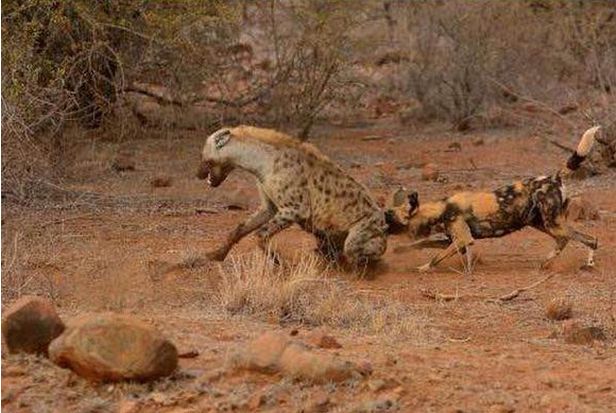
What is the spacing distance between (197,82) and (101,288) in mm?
7762

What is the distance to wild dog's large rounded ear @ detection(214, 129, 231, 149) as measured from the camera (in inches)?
377

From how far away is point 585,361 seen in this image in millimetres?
6230

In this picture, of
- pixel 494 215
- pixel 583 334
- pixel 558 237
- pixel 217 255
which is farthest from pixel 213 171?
pixel 583 334

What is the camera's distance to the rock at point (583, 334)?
687 cm

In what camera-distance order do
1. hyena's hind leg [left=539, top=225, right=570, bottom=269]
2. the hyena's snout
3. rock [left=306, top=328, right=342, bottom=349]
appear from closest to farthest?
1. rock [left=306, top=328, right=342, bottom=349]
2. the hyena's snout
3. hyena's hind leg [left=539, top=225, right=570, bottom=269]

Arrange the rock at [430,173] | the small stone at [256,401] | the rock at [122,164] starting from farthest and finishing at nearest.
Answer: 1. the rock at [430,173]
2. the rock at [122,164]
3. the small stone at [256,401]

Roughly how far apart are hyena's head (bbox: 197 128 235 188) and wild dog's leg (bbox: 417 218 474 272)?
1792 millimetres

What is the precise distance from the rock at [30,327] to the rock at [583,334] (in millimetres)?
3020

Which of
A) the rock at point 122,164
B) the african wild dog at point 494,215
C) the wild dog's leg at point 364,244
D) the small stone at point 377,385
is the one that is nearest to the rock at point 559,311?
the wild dog's leg at point 364,244

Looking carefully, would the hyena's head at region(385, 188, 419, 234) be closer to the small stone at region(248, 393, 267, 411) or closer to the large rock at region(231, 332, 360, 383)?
the large rock at region(231, 332, 360, 383)

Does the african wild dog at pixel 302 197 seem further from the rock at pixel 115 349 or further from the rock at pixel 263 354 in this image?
the rock at pixel 115 349

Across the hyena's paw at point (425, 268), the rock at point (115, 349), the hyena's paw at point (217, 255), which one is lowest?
the hyena's paw at point (425, 268)

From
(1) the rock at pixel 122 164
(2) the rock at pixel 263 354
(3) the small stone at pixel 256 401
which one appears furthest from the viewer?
(1) the rock at pixel 122 164

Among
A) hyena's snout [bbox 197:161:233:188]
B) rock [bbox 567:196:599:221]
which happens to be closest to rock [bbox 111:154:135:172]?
hyena's snout [bbox 197:161:233:188]
